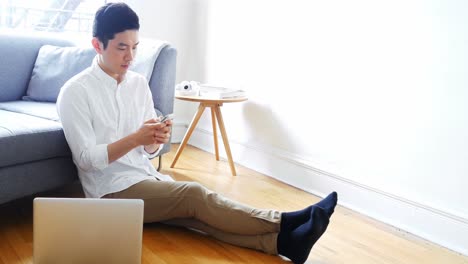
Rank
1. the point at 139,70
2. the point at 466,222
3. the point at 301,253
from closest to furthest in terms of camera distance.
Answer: the point at 301,253, the point at 466,222, the point at 139,70

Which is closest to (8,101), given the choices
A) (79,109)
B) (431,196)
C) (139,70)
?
(139,70)

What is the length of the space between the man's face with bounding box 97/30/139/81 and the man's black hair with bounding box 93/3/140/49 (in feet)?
0.06

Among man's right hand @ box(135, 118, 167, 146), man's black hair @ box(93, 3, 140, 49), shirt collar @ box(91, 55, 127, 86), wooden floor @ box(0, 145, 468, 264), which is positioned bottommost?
wooden floor @ box(0, 145, 468, 264)

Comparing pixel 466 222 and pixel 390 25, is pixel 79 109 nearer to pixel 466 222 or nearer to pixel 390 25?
pixel 390 25

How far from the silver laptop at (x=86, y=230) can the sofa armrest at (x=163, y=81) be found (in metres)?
1.25

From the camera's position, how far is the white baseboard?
214 cm

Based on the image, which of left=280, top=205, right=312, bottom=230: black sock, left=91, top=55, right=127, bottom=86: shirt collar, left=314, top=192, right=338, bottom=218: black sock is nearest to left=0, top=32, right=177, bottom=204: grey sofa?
left=91, top=55, right=127, bottom=86: shirt collar

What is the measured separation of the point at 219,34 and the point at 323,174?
1.29m

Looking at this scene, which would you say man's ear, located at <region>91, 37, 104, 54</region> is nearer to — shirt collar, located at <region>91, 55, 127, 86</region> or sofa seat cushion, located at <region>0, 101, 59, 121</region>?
shirt collar, located at <region>91, 55, 127, 86</region>

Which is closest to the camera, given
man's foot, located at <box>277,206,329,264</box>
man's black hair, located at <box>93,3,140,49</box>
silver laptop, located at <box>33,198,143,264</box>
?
silver laptop, located at <box>33,198,143,264</box>

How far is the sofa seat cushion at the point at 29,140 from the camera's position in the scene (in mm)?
1837

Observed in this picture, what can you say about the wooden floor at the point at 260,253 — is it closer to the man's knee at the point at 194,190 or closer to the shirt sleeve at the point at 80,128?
the man's knee at the point at 194,190

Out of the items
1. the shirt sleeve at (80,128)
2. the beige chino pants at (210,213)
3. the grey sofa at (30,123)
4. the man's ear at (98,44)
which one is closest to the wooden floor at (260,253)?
the beige chino pants at (210,213)

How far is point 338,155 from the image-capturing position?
2.62 m
